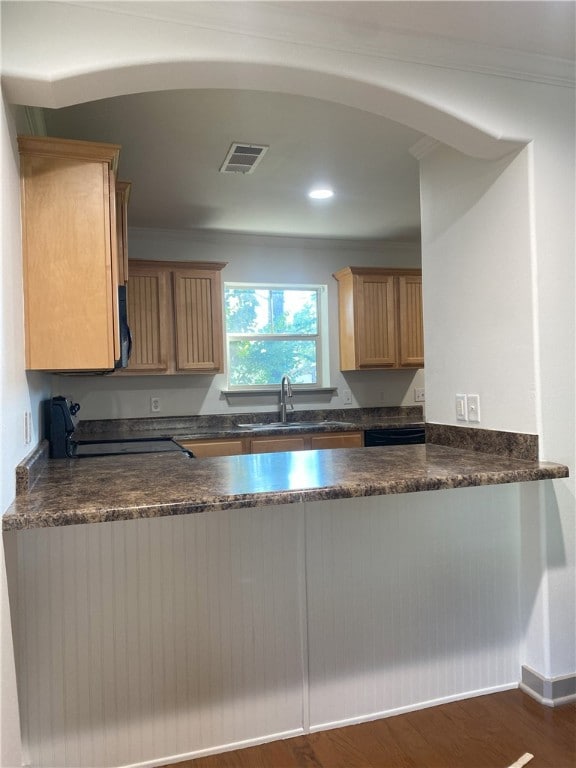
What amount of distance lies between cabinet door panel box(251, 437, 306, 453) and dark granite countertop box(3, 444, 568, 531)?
1860 mm

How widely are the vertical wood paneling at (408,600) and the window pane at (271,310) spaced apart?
10.2ft

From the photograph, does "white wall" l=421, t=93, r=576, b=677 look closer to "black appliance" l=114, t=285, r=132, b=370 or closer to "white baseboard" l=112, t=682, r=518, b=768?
"white baseboard" l=112, t=682, r=518, b=768

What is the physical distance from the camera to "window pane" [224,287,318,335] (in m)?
4.96

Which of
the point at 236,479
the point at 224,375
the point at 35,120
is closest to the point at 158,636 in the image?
the point at 236,479

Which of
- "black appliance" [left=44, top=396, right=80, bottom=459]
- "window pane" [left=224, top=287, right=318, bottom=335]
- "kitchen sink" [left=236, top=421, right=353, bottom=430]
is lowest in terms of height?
"kitchen sink" [left=236, top=421, right=353, bottom=430]

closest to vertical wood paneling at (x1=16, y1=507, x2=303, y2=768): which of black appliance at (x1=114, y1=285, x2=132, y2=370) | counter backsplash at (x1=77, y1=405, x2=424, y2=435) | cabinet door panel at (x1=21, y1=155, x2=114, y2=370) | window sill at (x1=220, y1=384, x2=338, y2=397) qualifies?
cabinet door panel at (x1=21, y1=155, x2=114, y2=370)

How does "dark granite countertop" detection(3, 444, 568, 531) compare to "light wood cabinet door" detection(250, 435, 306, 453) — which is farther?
"light wood cabinet door" detection(250, 435, 306, 453)

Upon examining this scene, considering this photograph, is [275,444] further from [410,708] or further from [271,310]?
[410,708]

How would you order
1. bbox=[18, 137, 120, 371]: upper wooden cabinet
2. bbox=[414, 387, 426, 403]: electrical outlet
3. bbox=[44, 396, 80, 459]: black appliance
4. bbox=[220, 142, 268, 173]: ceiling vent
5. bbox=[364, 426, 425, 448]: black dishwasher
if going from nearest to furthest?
bbox=[18, 137, 120, 371]: upper wooden cabinet < bbox=[44, 396, 80, 459]: black appliance < bbox=[220, 142, 268, 173]: ceiling vent < bbox=[364, 426, 425, 448]: black dishwasher < bbox=[414, 387, 426, 403]: electrical outlet

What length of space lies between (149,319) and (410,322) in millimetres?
Result: 2350

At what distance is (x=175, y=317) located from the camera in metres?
4.42

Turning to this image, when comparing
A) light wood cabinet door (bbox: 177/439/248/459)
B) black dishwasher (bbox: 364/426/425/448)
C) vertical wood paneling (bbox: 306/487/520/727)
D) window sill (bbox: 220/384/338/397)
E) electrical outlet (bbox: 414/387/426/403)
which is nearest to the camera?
vertical wood paneling (bbox: 306/487/520/727)

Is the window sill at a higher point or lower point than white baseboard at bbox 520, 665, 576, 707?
higher

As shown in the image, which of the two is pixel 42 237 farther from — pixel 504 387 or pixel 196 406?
pixel 196 406
